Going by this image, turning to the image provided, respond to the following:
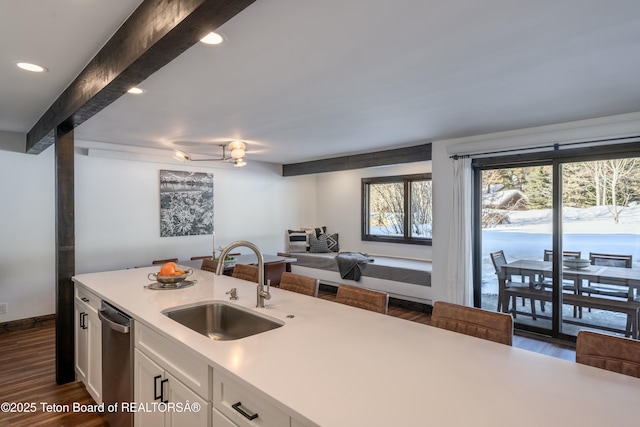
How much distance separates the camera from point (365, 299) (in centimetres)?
212

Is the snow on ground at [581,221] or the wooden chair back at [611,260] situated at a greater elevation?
the snow on ground at [581,221]

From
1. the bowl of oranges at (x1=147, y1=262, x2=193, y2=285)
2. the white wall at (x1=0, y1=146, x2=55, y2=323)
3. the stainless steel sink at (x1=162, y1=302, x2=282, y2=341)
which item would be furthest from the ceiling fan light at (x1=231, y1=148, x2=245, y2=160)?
the stainless steel sink at (x1=162, y1=302, x2=282, y2=341)

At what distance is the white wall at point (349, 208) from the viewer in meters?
6.27

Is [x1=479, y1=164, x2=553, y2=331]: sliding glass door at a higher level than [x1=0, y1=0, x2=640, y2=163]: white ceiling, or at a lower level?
lower

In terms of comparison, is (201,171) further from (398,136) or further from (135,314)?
(135,314)

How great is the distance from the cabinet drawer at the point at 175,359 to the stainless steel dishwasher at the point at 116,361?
0.13 metres

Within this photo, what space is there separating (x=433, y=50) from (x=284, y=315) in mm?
1703

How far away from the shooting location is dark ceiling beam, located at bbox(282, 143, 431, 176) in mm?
4715

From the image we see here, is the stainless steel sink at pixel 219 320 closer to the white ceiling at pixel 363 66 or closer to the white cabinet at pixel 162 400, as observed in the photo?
the white cabinet at pixel 162 400

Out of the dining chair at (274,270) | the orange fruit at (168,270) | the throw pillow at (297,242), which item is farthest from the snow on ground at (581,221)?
the orange fruit at (168,270)

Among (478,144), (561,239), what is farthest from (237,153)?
(561,239)

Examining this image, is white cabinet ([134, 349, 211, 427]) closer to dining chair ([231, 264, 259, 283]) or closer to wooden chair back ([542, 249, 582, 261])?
dining chair ([231, 264, 259, 283])

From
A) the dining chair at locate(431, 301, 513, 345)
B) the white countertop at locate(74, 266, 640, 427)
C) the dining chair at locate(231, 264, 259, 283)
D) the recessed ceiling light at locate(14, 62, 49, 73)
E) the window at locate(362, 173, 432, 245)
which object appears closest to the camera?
the white countertop at locate(74, 266, 640, 427)

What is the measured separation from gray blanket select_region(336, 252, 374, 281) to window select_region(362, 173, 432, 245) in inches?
37.5
